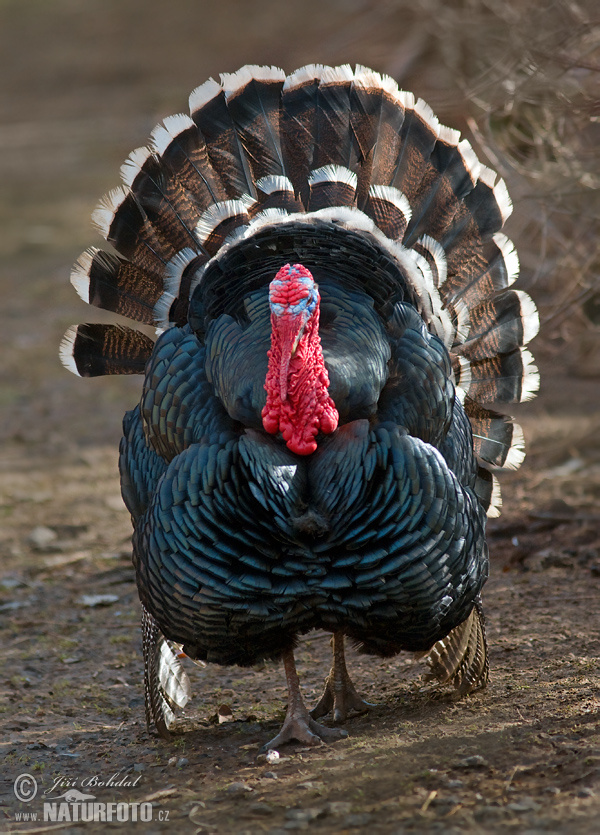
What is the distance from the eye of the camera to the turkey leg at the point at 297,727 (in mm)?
3852

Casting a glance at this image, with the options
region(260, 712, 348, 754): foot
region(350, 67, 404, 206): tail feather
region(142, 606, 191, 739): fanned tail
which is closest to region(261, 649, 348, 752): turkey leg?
region(260, 712, 348, 754): foot

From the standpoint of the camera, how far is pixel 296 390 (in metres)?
3.51

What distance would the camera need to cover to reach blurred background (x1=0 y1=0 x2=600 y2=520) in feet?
17.5

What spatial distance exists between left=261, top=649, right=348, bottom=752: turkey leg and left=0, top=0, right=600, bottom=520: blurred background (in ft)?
8.63

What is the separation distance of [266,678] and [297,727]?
82cm

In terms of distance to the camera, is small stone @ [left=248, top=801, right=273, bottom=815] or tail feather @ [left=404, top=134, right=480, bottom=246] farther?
tail feather @ [left=404, top=134, right=480, bottom=246]

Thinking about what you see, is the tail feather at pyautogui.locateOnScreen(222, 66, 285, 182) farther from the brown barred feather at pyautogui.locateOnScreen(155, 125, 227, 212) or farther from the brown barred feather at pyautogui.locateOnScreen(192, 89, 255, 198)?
the brown barred feather at pyautogui.locateOnScreen(155, 125, 227, 212)

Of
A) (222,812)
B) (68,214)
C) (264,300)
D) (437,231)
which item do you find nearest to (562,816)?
(222,812)

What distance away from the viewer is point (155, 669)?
4.17 m

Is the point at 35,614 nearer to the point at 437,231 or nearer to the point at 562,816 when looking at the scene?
the point at 437,231

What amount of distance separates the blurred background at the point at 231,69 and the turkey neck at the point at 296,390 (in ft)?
6.49

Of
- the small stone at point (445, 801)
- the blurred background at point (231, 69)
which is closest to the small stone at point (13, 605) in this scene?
the blurred background at point (231, 69)

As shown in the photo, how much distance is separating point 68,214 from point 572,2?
10057 mm
